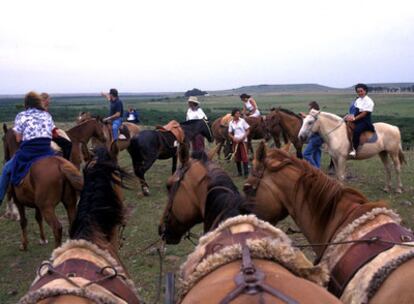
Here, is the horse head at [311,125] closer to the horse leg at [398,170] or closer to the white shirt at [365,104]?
the white shirt at [365,104]

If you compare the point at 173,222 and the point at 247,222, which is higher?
the point at 247,222

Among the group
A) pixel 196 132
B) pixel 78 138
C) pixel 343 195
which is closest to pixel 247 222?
pixel 343 195

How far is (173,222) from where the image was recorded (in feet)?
12.6

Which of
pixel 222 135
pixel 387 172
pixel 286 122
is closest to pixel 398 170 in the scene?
pixel 387 172

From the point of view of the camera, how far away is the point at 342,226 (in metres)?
3.28

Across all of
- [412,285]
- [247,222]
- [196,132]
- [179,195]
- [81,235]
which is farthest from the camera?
[196,132]

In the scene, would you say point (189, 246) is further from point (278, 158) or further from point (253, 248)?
point (253, 248)

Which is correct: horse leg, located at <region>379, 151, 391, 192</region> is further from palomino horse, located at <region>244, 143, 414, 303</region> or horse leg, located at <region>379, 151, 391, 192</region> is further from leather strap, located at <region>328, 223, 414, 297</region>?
leather strap, located at <region>328, 223, 414, 297</region>

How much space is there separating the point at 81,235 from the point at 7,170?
387 cm

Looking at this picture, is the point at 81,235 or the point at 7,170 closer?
the point at 81,235

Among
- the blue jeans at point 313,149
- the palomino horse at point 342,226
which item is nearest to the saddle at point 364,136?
the blue jeans at point 313,149

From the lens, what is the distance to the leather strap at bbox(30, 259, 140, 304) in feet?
7.95

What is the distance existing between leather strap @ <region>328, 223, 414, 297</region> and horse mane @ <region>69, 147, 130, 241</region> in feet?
5.50

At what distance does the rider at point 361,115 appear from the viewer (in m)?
9.25
